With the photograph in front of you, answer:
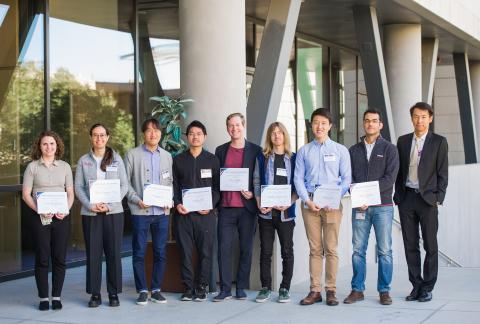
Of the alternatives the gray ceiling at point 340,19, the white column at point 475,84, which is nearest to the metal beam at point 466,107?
the gray ceiling at point 340,19

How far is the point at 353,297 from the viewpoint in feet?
28.9

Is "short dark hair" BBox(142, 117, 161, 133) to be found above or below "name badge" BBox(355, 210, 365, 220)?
above

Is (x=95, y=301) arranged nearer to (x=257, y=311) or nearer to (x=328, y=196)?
(x=257, y=311)

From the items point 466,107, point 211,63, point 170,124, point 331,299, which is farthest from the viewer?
point 466,107

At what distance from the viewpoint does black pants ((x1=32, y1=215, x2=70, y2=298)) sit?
8406mm

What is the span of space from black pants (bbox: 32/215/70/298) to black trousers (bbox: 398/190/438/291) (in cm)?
365

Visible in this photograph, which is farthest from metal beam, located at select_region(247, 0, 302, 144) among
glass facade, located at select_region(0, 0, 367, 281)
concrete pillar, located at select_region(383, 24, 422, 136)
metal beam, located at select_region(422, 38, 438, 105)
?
metal beam, located at select_region(422, 38, 438, 105)

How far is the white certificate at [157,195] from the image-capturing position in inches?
338

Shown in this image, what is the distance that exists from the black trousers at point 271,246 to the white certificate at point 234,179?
428 mm

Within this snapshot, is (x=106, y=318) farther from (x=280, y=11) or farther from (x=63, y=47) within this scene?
(x=280, y=11)

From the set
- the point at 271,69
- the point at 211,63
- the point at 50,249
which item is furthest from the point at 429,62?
the point at 50,249

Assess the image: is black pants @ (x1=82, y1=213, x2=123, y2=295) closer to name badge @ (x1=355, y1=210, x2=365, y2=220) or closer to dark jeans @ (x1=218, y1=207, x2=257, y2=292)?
dark jeans @ (x1=218, y1=207, x2=257, y2=292)

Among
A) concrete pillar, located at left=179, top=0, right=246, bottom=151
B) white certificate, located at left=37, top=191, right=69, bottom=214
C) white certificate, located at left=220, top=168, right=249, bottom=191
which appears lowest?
white certificate, located at left=37, top=191, right=69, bottom=214

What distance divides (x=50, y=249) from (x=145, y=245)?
1.01m
